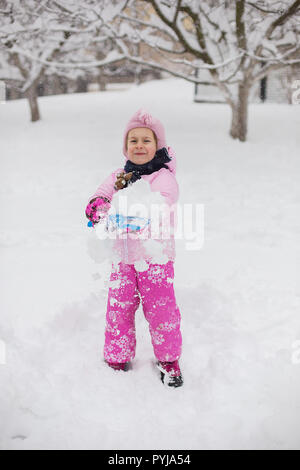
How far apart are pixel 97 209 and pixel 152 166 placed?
373 mm

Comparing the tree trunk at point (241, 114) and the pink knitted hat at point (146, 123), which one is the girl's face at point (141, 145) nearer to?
the pink knitted hat at point (146, 123)

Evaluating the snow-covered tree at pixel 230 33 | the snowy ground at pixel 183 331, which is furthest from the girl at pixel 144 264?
the snow-covered tree at pixel 230 33

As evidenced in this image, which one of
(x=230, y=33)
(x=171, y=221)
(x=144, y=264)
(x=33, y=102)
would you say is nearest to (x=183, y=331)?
(x=144, y=264)

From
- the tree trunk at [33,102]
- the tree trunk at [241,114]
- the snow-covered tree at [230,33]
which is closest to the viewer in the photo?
the snow-covered tree at [230,33]

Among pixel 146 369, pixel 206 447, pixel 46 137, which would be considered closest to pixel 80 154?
pixel 46 137

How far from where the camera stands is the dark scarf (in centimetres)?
206

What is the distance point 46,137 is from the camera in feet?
28.7

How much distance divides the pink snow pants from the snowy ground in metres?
0.15

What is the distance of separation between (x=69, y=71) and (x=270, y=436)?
462 inches

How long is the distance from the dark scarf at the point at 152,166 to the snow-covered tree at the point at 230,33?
4.50 metres

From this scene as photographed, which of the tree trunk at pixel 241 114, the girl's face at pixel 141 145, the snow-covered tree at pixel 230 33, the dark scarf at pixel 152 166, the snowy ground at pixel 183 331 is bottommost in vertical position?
the snowy ground at pixel 183 331

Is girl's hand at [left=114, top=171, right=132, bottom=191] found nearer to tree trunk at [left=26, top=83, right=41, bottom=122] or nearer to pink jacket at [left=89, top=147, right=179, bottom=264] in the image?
pink jacket at [left=89, top=147, right=179, bottom=264]

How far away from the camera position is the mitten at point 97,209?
200 cm

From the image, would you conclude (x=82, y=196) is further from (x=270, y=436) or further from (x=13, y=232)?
(x=270, y=436)
